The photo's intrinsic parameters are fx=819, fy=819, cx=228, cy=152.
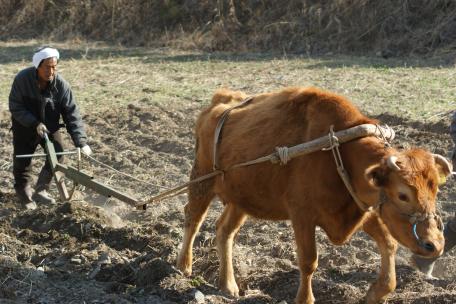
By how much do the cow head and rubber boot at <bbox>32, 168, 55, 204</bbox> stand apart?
5023mm

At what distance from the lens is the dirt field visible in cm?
689

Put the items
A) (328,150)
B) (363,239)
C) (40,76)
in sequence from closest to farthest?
(328,150) → (363,239) → (40,76)

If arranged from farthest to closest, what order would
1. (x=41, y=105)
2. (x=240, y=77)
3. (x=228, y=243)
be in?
1. (x=240, y=77)
2. (x=41, y=105)
3. (x=228, y=243)

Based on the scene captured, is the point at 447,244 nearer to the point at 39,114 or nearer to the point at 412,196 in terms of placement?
the point at 412,196

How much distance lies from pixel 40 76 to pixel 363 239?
404 cm

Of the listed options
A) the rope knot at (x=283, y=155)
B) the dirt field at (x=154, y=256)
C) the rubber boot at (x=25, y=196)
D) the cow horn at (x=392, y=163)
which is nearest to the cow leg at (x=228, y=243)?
the dirt field at (x=154, y=256)

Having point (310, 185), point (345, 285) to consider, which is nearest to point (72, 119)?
point (310, 185)

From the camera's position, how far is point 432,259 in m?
7.44

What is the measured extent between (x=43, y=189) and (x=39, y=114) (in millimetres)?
972

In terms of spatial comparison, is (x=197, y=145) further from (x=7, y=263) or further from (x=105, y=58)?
(x=105, y=58)

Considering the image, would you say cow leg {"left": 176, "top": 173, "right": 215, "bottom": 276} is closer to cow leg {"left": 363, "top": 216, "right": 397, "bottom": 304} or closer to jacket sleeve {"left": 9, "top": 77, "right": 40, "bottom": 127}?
cow leg {"left": 363, "top": 216, "right": 397, "bottom": 304}

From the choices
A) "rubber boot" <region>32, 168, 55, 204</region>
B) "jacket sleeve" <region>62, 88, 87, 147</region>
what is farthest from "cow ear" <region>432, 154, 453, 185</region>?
"rubber boot" <region>32, 168, 55, 204</region>

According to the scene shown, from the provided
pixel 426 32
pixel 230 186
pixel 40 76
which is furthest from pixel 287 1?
pixel 230 186

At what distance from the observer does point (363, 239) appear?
8.52 m
